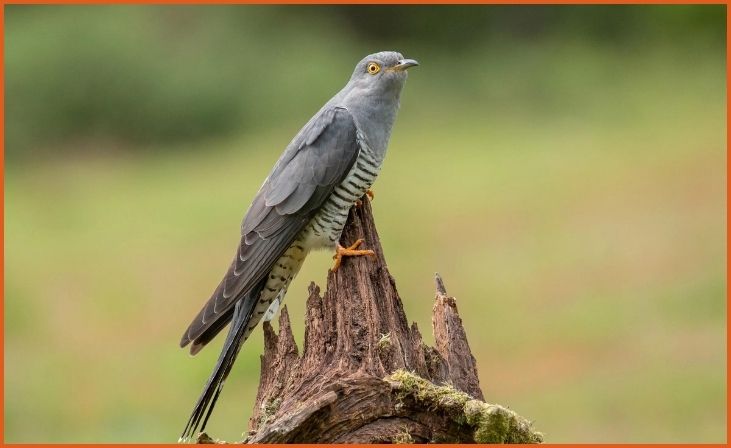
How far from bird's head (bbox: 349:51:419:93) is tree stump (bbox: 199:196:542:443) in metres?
1.04

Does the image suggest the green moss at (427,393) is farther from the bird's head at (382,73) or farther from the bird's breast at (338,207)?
the bird's head at (382,73)

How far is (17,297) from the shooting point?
12781mm

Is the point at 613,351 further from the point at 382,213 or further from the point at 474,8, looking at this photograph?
the point at 474,8

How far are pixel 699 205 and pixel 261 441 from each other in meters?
11.2

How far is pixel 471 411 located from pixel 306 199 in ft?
5.63

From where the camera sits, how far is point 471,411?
4.18m

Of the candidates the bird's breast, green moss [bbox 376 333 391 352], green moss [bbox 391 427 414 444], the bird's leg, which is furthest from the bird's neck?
green moss [bbox 391 427 414 444]

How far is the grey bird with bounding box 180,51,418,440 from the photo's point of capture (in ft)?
17.7

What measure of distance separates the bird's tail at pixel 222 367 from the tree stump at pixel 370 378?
0.23 m

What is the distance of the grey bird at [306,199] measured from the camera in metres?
5.39

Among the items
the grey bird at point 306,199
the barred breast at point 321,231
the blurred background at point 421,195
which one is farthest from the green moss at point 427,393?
the blurred background at point 421,195

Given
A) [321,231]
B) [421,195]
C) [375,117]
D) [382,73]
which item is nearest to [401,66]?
[382,73]

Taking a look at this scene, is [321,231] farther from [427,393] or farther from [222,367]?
[427,393]

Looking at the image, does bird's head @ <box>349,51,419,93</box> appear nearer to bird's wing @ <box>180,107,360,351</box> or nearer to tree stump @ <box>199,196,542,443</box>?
bird's wing @ <box>180,107,360,351</box>
